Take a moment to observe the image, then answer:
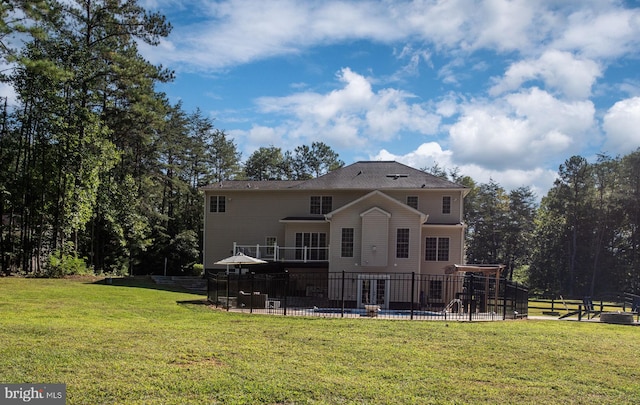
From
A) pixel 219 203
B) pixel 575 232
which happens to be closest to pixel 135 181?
pixel 219 203

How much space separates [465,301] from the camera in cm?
2362

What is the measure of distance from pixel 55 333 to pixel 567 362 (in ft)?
31.6

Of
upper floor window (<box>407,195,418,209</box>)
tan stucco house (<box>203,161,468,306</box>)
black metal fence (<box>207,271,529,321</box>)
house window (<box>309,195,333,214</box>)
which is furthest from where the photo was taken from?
house window (<box>309,195,333,214</box>)

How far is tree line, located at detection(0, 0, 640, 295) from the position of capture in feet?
90.9

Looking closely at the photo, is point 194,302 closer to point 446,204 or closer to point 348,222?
point 348,222

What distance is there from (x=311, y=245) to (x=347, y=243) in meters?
4.14

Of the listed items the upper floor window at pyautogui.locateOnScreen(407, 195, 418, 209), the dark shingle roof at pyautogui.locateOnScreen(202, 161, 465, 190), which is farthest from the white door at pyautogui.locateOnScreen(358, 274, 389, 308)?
the dark shingle roof at pyautogui.locateOnScreen(202, 161, 465, 190)

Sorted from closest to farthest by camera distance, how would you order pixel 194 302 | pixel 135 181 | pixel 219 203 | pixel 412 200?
1. pixel 194 302
2. pixel 412 200
3. pixel 219 203
4. pixel 135 181

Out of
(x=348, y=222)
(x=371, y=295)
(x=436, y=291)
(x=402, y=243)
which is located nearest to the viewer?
(x=371, y=295)

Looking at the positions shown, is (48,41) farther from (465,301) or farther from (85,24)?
(465,301)

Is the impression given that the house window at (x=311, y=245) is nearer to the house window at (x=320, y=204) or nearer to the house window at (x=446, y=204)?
the house window at (x=320, y=204)

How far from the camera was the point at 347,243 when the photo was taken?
2645 centimetres

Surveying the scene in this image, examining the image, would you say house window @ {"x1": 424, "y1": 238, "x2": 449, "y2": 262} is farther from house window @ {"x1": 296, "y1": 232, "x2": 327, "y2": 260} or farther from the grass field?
the grass field

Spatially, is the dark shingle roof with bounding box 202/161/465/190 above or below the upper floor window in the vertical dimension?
above
